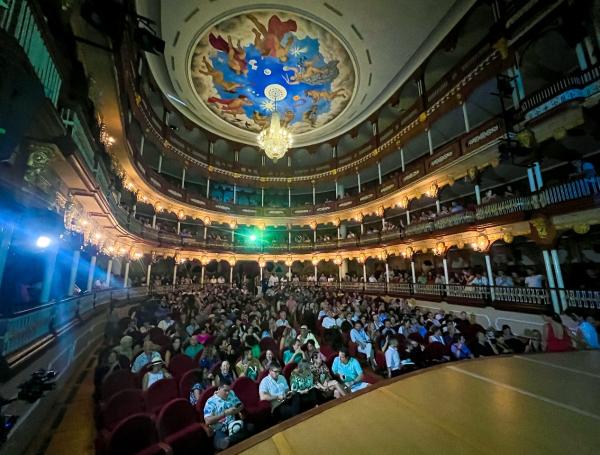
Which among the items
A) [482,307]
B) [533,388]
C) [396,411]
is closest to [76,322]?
[396,411]

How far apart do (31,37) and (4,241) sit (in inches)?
130

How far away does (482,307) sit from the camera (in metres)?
11.5

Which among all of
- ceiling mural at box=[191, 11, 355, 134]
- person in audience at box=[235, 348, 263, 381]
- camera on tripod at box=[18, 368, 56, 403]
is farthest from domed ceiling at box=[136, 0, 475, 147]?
camera on tripod at box=[18, 368, 56, 403]

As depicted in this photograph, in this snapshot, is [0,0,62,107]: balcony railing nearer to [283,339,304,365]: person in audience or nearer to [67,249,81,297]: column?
[67,249,81,297]: column

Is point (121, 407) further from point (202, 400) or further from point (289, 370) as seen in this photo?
point (289, 370)

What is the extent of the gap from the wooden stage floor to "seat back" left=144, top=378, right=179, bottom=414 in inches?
138

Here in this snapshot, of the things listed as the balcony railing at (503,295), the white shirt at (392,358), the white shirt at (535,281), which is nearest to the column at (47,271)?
the white shirt at (392,358)

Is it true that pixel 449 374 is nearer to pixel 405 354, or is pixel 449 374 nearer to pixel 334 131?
pixel 405 354

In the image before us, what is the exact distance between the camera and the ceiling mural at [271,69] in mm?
16094

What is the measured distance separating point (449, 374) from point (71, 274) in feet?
36.9

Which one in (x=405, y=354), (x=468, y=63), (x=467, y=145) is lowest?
(x=405, y=354)

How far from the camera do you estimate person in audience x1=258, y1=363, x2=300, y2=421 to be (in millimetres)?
3734

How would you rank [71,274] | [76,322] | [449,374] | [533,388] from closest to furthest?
[533,388], [449,374], [76,322], [71,274]

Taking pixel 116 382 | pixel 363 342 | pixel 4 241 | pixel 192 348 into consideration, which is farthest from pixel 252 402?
pixel 4 241
